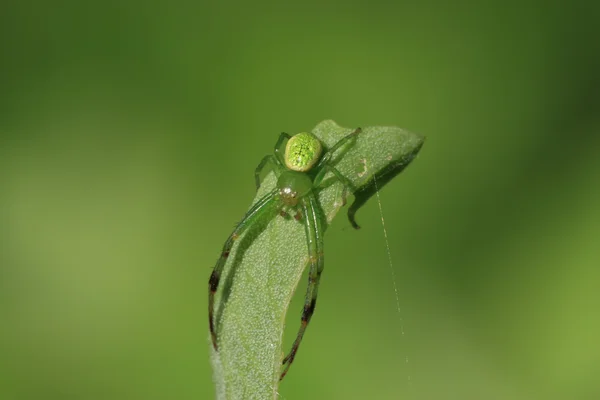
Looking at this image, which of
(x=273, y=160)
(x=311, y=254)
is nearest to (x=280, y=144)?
(x=273, y=160)

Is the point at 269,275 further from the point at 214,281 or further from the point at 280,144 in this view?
the point at 280,144

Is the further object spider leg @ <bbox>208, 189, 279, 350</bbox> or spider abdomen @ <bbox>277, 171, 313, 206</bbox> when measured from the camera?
spider abdomen @ <bbox>277, 171, 313, 206</bbox>

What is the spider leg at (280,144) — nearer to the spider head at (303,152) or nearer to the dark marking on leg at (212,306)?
the spider head at (303,152)

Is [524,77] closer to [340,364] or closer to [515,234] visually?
[515,234]

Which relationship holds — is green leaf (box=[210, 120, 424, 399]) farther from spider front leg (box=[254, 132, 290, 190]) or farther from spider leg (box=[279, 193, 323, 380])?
spider front leg (box=[254, 132, 290, 190])

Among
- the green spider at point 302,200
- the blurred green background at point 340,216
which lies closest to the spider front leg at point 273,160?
the green spider at point 302,200

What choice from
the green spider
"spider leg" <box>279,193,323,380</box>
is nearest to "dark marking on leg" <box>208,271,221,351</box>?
the green spider

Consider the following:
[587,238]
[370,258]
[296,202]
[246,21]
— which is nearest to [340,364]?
[370,258]
